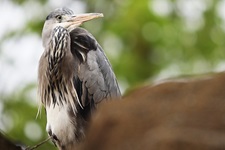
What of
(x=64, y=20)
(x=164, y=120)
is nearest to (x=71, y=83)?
(x=64, y=20)

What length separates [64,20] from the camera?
7367mm

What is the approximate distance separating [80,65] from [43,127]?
4.00 metres

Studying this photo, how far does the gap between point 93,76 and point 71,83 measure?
22cm

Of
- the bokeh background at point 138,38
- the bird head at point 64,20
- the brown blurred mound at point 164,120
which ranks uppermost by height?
the brown blurred mound at point 164,120

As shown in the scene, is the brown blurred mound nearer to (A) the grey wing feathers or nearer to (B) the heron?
(B) the heron

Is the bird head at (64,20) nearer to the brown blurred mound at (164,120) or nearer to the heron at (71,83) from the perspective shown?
the heron at (71,83)

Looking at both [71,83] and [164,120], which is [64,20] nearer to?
[71,83]

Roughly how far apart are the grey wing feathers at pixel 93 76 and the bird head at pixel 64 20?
16 cm

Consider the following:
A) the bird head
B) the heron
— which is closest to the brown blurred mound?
the heron

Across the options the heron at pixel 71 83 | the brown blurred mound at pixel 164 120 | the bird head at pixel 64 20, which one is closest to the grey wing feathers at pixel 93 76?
the heron at pixel 71 83

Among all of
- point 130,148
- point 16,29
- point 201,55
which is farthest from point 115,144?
point 201,55

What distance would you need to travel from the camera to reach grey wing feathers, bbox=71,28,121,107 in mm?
6824

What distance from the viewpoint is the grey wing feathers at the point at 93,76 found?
6.82 metres

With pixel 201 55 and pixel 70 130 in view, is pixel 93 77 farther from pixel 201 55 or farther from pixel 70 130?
pixel 201 55
